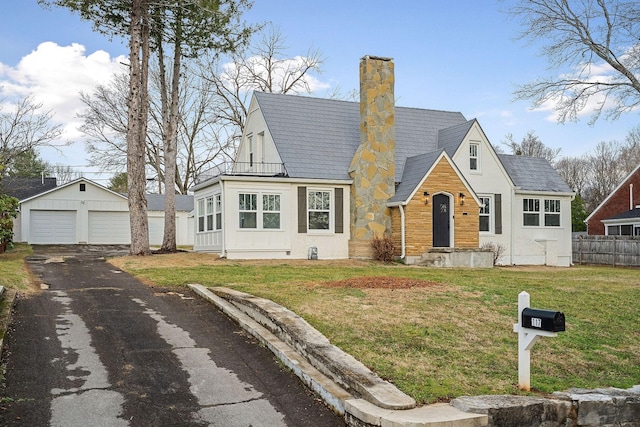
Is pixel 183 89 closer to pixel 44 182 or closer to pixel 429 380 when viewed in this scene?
pixel 44 182

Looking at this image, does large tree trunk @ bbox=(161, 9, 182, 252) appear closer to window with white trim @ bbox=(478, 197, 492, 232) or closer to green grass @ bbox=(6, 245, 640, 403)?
green grass @ bbox=(6, 245, 640, 403)

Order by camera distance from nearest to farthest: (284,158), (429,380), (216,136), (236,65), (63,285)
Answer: (429,380) < (63,285) < (284,158) < (236,65) < (216,136)

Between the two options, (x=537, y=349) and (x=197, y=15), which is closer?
(x=537, y=349)

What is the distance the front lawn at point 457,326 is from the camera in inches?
287

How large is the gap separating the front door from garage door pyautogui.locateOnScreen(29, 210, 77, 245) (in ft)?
72.2

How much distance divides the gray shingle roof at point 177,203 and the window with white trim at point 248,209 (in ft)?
76.3

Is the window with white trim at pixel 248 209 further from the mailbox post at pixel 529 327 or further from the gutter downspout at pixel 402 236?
the mailbox post at pixel 529 327

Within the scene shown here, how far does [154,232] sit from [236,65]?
12.5 metres

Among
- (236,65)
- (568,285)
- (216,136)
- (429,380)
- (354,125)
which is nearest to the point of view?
(429,380)

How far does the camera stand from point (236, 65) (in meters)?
38.6

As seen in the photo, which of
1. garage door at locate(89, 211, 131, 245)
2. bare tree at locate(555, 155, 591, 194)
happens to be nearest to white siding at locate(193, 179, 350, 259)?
garage door at locate(89, 211, 131, 245)

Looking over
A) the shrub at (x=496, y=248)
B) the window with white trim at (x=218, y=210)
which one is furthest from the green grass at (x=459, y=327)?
the shrub at (x=496, y=248)

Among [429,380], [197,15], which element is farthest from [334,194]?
[429,380]

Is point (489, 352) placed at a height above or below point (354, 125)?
below
